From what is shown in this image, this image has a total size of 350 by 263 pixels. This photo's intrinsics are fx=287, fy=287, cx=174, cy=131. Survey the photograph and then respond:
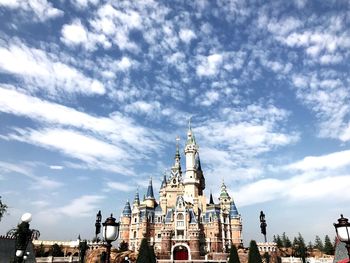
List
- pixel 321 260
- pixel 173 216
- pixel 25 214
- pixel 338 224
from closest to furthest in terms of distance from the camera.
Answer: pixel 338 224 < pixel 25 214 < pixel 321 260 < pixel 173 216

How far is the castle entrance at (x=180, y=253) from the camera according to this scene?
67.5 metres

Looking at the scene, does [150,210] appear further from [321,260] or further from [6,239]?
[6,239]

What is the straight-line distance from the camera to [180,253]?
224ft

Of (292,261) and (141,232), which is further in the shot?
(141,232)

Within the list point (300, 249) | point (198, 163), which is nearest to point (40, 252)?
point (198, 163)

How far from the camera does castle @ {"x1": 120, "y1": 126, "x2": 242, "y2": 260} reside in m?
68.6

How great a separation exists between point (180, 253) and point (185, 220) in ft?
25.1

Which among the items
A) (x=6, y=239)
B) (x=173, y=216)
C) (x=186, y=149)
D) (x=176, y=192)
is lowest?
(x=6, y=239)

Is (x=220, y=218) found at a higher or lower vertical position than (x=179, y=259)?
higher

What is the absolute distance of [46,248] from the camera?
80.3 m

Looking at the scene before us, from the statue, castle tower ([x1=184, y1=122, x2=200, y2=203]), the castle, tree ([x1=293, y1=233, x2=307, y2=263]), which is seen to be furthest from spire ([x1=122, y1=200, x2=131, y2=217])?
the statue

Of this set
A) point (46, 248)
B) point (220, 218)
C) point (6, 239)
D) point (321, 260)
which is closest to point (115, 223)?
point (6, 239)

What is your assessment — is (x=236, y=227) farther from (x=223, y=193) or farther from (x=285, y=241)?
(x=285, y=241)

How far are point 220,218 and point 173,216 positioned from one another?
41.7ft
